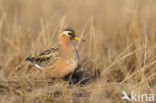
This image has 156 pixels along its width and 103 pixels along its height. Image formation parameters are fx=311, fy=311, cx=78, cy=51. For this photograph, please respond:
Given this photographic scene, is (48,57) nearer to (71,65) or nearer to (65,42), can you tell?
(65,42)

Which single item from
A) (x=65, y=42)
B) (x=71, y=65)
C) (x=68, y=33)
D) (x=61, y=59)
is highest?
(x=68, y=33)

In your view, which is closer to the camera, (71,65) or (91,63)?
(71,65)

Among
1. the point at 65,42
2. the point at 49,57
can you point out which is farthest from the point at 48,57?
the point at 65,42

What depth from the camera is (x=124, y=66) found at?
24.7 feet

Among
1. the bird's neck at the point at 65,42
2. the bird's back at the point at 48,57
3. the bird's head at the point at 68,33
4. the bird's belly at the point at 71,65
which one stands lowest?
the bird's belly at the point at 71,65

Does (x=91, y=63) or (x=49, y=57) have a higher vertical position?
(x=49, y=57)

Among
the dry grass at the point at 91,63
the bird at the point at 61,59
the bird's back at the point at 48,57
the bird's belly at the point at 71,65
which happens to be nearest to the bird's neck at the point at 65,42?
the bird at the point at 61,59

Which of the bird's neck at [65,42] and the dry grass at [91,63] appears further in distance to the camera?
the bird's neck at [65,42]

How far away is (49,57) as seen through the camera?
6820mm

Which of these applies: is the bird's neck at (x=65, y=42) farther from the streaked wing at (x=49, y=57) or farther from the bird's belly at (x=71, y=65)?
the bird's belly at (x=71, y=65)

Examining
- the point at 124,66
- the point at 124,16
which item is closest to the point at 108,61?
the point at 124,66

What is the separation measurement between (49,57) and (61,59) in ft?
1.19

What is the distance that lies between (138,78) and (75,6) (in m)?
7.99

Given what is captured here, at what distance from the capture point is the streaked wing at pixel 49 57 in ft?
22.1
